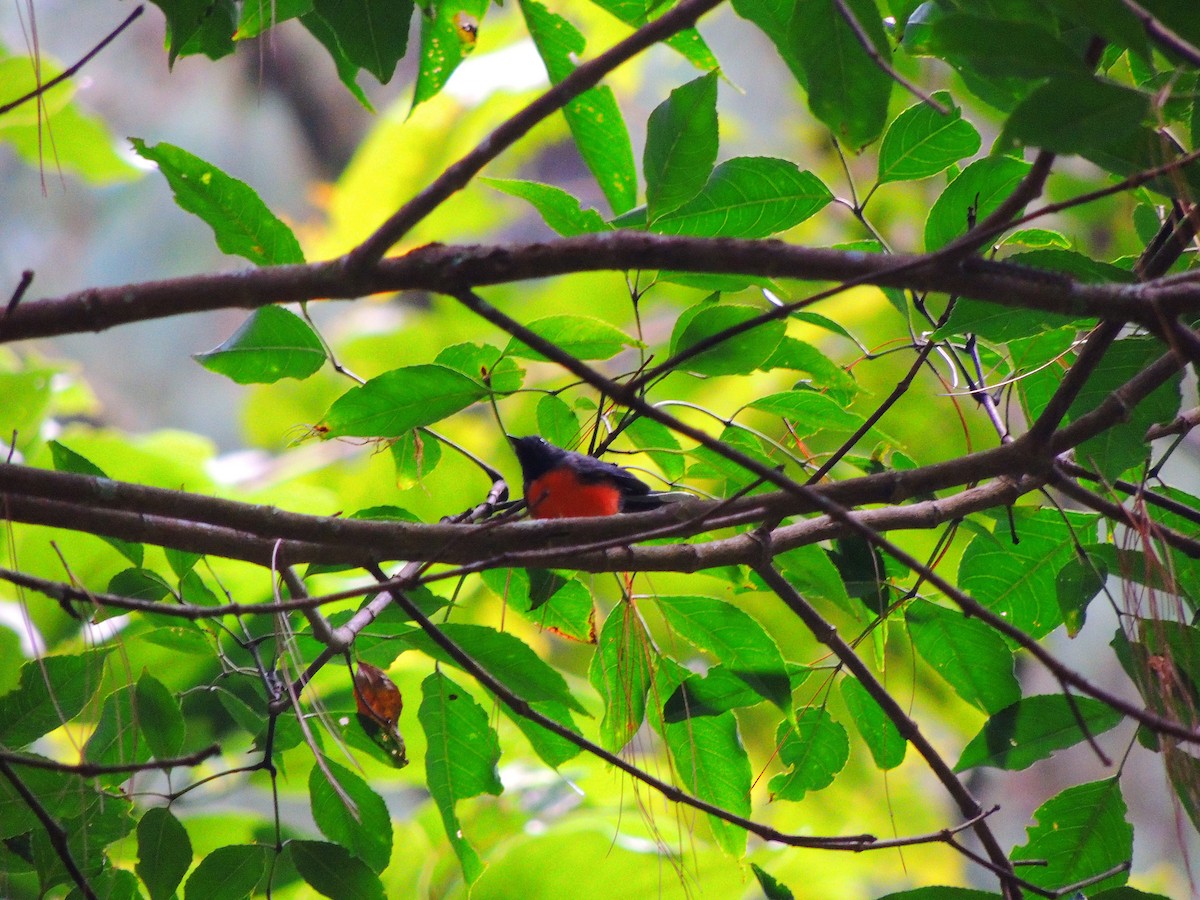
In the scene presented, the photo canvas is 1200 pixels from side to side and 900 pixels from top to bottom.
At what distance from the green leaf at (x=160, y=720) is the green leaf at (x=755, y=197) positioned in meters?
0.86

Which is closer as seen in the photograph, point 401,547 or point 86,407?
point 401,547

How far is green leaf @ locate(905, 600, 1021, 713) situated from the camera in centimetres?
142

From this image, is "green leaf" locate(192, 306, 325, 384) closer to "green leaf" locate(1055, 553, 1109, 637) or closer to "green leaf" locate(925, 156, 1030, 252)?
"green leaf" locate(925, 156, 1030, 252)

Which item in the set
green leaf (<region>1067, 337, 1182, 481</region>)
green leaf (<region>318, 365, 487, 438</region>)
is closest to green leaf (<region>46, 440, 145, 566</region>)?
green leaf (<region>318, 365, 487, 438</region>)

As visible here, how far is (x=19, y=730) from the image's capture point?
132 cm

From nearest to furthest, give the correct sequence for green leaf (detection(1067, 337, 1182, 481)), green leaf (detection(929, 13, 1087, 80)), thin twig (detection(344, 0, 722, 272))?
green leaf (detection(929, 13, 1087, 80))
thin twig (detection(344, 0, 722, 272))
green leaf (detection(1067, 337, 1182, 481))

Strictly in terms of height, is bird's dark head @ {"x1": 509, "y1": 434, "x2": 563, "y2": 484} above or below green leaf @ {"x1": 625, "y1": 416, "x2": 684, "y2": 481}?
above

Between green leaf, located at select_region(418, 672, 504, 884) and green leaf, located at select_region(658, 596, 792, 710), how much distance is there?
301 millimetres

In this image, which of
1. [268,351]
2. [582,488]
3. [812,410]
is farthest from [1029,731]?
[582,488]

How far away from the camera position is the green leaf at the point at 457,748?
1.41 m

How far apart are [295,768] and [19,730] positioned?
75 centimetres

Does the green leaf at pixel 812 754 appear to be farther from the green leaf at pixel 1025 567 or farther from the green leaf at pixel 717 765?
the green leaf at pixel 1025 567

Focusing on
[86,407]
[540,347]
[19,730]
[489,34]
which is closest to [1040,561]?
[540,347]

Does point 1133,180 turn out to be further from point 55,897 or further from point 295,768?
point 55,897
